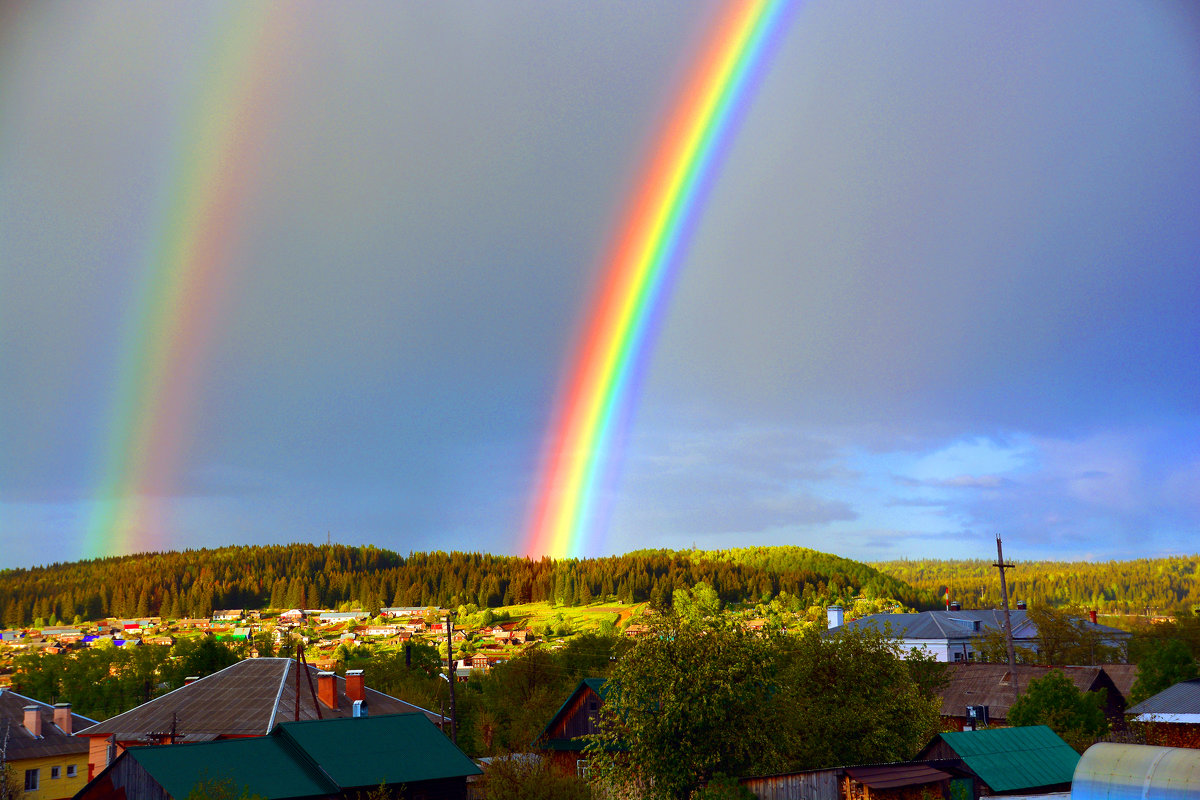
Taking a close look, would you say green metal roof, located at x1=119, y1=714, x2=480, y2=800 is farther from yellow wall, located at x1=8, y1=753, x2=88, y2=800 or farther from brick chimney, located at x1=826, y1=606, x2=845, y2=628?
brick chimney, located at x1=826, y1=606, x2=845, y2=628

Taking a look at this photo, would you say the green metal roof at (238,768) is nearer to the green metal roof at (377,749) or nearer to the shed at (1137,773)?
the green metal roof at (377,749)

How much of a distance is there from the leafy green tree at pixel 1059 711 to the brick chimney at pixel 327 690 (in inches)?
1622

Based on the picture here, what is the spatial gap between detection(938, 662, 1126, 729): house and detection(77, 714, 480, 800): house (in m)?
45.1

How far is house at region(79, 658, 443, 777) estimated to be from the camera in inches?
2229

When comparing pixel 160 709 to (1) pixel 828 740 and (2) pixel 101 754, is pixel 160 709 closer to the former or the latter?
(2) pixel 101 754

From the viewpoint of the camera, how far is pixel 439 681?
109562mm

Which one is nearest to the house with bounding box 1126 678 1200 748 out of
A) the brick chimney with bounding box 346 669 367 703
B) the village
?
the village

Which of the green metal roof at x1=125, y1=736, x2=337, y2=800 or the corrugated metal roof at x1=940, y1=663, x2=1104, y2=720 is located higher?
the green metal roof at x1=125, y1=736, x2=337, y2=800

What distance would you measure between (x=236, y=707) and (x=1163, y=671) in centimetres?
6775

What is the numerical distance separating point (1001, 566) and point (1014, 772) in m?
35.3

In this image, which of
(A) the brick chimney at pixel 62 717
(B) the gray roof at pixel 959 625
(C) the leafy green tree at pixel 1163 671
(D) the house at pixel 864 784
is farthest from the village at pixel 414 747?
(B) the gray roof at pixel 959 625

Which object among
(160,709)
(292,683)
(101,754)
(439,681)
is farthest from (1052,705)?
(439,681)

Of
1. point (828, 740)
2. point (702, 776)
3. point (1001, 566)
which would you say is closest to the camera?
point (702, 776)

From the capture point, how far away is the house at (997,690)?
7394 cm
